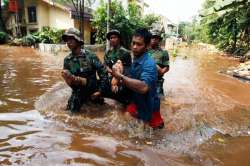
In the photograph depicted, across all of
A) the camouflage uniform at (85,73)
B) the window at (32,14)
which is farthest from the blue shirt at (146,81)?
the window at (32,14)

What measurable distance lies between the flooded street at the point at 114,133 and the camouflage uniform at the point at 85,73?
0.98 feet

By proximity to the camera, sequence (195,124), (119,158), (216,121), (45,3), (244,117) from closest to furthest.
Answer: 1. (119,158)
2. (195,124)
3. (216,121)
4. (244,117)
5. (45,3)

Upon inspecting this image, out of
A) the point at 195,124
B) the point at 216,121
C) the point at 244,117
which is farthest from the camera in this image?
the point at 244,117

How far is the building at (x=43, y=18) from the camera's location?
105 feet

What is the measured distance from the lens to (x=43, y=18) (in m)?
33.5

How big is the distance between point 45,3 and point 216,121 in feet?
97.1

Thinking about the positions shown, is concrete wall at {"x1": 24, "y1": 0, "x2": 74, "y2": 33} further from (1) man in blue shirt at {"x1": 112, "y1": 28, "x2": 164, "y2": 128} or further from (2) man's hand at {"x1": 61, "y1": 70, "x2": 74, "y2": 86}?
(1) man in blue shirt at {"x1": 112, "y1": 28, "x2": 164, "y2": 128}

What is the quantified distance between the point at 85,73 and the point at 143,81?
1.97m

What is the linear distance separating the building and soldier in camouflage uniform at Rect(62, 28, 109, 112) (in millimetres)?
26006

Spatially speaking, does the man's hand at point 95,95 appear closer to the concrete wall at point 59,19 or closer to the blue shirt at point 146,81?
the blue shirt at point 146,81

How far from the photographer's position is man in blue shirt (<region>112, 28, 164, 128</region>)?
4.18 metres

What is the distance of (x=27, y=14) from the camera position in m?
34.1

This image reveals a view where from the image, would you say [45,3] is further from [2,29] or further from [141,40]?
[141,40]

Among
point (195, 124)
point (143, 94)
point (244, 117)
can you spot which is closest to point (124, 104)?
point (195, 124)
